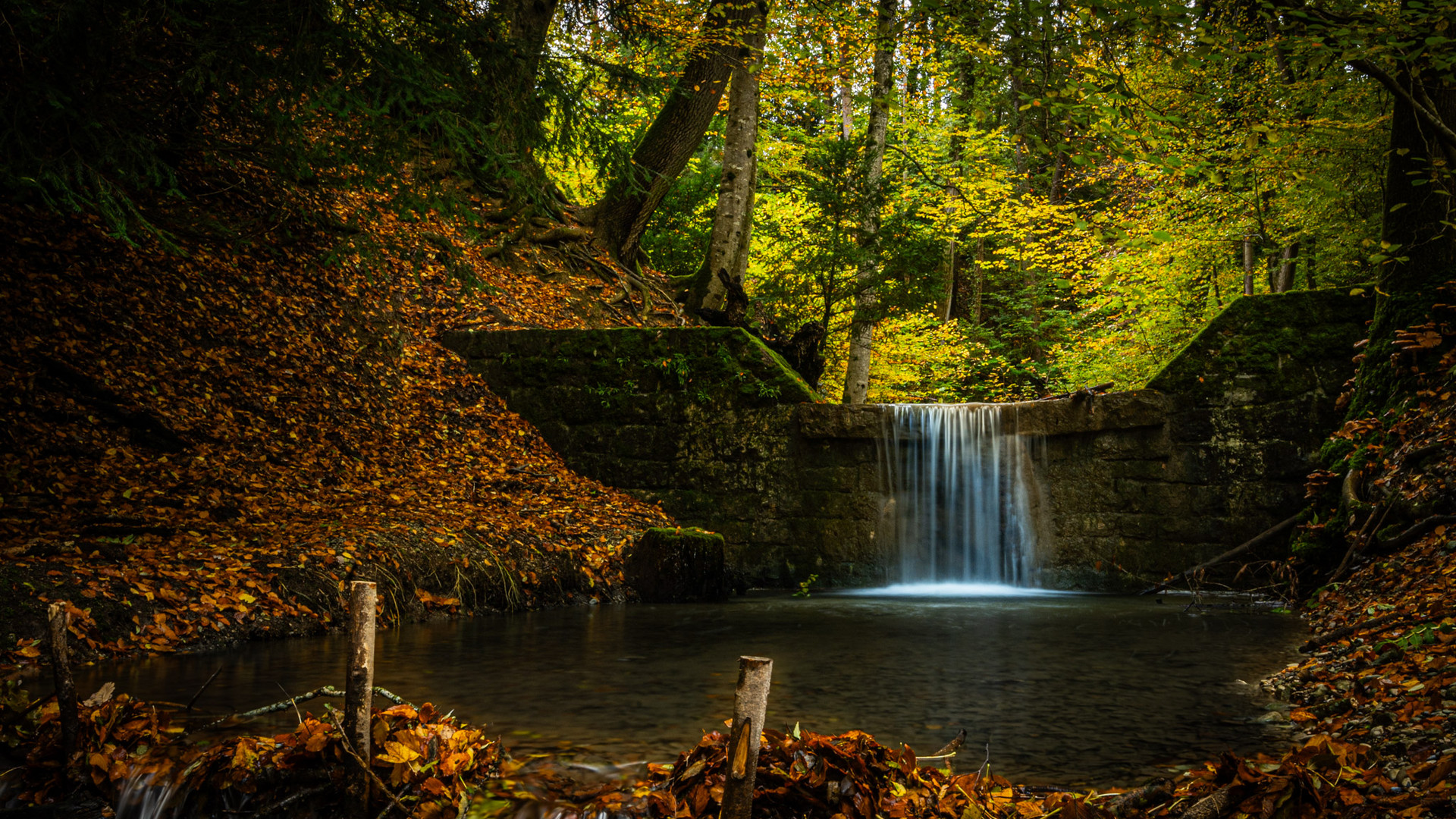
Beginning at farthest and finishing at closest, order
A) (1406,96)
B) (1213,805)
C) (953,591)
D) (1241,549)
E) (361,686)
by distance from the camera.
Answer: (953,591), (1241,549), (1406,96), (361,686), (1213,805)

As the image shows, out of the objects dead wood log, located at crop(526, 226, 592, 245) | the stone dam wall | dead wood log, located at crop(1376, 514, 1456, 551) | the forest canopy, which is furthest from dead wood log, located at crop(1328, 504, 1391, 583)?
dead wood log, located at crop(526, 226, 592, 245)

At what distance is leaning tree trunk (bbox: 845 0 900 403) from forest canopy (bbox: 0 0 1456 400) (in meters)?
0.06

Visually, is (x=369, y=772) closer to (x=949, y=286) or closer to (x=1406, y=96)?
(x=1406, y=96)

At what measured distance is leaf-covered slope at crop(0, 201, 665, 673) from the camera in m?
5.26

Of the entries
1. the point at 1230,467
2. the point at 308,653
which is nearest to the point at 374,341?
the point at 308,653

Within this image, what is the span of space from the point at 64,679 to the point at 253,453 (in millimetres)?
5188

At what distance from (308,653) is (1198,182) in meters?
12.2

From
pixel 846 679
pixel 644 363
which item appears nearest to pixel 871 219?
pixel 644 363

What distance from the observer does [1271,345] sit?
28.5ft

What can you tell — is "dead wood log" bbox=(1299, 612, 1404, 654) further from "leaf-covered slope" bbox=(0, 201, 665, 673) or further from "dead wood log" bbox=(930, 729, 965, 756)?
"leaf-covered slope" bbox=(0, 201, 665, 673)

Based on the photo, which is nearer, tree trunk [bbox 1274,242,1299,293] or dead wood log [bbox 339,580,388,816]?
dead wood log [bbox 339,580,388,816]

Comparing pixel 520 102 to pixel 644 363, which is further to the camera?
pixel 644 363

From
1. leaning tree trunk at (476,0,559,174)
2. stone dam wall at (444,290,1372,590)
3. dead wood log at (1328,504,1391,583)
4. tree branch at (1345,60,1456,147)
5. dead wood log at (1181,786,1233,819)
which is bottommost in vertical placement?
dead wood log at (1181,786,1233,819)

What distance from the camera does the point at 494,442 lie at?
965 cm
